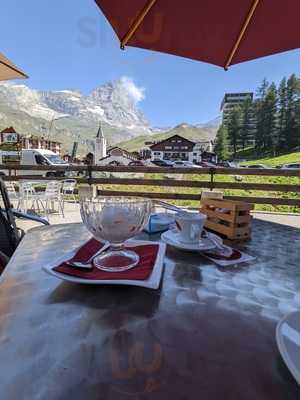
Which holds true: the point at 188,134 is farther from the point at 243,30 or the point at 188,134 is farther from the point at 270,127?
the point at 243,30

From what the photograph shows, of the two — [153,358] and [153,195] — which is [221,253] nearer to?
[153,358]

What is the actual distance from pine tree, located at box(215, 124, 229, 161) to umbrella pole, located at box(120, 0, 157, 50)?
9.54m

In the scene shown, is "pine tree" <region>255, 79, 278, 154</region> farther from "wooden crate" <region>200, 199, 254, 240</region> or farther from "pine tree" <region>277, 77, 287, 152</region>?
"wooden crate" <region>200, 199, 254, 240</region>

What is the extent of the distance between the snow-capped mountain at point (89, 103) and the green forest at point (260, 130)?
76606 mm

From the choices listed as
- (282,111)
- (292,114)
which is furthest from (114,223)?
(292,114)

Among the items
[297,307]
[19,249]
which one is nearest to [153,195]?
[19,249]

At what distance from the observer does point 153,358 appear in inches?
13.2

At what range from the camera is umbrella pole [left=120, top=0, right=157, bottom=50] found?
1.36m

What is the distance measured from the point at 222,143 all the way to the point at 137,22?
11.0 m

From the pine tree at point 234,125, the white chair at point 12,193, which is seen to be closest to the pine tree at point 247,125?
the pine tree at point 234,125

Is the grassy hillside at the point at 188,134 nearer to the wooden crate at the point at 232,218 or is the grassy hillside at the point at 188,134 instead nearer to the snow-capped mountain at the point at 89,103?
the wooden crate at the point at 232,218

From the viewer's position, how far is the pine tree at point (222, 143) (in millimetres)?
10934

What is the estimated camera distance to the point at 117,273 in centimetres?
56

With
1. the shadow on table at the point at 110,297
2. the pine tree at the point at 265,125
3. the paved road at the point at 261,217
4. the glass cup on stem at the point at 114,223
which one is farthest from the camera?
the pine tree at the point at 265,125
